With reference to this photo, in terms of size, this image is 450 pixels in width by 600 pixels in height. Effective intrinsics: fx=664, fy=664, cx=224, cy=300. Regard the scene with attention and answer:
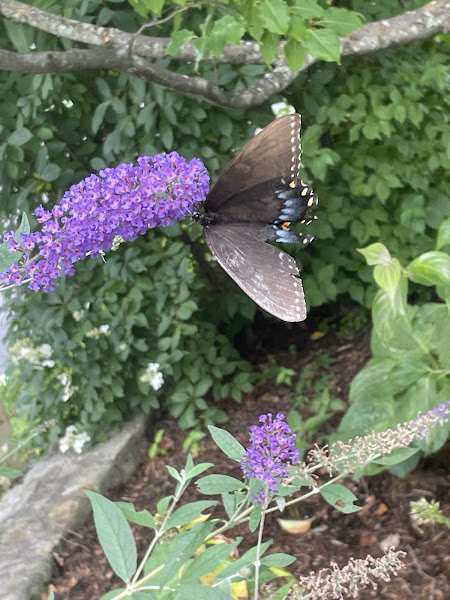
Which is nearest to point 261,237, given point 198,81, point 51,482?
point 198,81

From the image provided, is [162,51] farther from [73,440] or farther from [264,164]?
[73,440]

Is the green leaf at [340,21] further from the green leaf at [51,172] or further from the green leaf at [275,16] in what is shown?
the green leaf at [51,172]

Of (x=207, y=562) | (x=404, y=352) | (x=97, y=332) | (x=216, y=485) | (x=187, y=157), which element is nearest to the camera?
(x=207, y=562)

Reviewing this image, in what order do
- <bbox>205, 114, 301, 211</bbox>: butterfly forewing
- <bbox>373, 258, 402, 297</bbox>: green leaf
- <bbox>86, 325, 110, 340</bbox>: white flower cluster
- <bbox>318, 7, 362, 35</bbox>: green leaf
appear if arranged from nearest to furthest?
<bbox>205, 114, 301, 211</bbox>: butterfly forewing → <bbox>373, 258, 402, 297</bbox>: green leaf → <bbox>318, 7, 362, 35</bbox>: green leaf → <bbox>86, 325, 110, 340</bbox>: white flower cluster

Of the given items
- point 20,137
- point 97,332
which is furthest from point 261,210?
point 97,332

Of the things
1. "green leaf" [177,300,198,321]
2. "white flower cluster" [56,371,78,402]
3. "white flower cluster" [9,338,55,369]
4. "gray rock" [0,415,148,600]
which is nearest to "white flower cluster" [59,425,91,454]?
"gray rock" [0,415,148,600]

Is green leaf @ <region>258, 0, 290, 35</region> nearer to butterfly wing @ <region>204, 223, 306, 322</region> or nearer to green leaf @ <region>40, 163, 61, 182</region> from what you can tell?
butterfly wing @ <region>204, 223, 306, 322</region>

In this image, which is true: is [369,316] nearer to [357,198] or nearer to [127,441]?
[357,198]
